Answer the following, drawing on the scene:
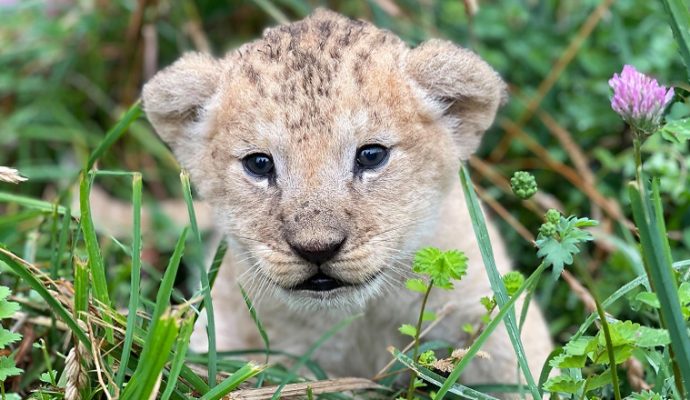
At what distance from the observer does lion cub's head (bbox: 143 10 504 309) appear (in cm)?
312

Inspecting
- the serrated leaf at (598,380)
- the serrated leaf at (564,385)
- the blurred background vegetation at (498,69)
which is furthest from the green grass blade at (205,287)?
the blurred background vegetation at (498,69)

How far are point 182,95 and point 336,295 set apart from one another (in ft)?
3.38

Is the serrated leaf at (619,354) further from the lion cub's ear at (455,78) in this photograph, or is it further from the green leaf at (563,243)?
the lion cub's ear at (455,78)

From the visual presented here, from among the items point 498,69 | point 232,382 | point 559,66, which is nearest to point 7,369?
point 232,382

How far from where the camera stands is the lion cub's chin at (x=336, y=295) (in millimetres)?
3193

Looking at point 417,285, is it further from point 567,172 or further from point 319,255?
point 567,172

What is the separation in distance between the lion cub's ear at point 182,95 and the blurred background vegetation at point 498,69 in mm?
1013

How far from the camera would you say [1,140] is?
19.3 ft

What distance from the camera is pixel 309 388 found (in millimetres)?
2979

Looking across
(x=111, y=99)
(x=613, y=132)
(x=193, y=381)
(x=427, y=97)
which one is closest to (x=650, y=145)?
(x=613, y=132)

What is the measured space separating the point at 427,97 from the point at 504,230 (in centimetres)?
187

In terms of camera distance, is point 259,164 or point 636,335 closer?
point 636,335

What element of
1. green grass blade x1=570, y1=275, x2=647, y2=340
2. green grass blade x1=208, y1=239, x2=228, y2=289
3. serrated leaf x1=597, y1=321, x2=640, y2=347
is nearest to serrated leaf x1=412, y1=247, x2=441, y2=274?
green grass blade x1=570, y1=275, x2=647, y2=340

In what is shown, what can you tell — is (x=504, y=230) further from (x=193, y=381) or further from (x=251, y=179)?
(x=193, y=381)
